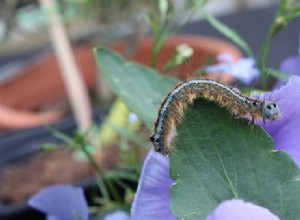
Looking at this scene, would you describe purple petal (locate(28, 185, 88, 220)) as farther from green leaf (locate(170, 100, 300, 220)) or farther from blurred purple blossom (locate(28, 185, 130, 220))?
green leaf (locate(170, 100, 300, 220))

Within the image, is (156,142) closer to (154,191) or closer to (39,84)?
(154,191)

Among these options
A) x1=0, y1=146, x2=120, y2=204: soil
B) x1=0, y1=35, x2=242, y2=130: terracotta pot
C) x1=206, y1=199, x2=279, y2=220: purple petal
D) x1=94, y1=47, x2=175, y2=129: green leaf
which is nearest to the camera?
x1=206, y1=199, x2=279, y2=220: purple petal

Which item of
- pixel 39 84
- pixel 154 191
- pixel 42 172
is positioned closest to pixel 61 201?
pixel 154 191

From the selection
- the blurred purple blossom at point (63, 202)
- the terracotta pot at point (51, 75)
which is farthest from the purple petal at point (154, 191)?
the terracotta pot at point (51, 75)

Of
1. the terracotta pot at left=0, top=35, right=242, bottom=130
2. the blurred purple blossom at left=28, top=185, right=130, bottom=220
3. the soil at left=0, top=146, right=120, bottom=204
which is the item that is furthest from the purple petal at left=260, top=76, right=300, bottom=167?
the terracotta pot at left=0, top=35, right=242, bottom=130

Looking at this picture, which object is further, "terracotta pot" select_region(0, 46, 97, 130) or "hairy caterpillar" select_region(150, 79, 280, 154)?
"terracotta pot" select_region(0, 46, 97, 130)

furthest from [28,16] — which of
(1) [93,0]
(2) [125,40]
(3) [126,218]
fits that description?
(3) [126,218]
